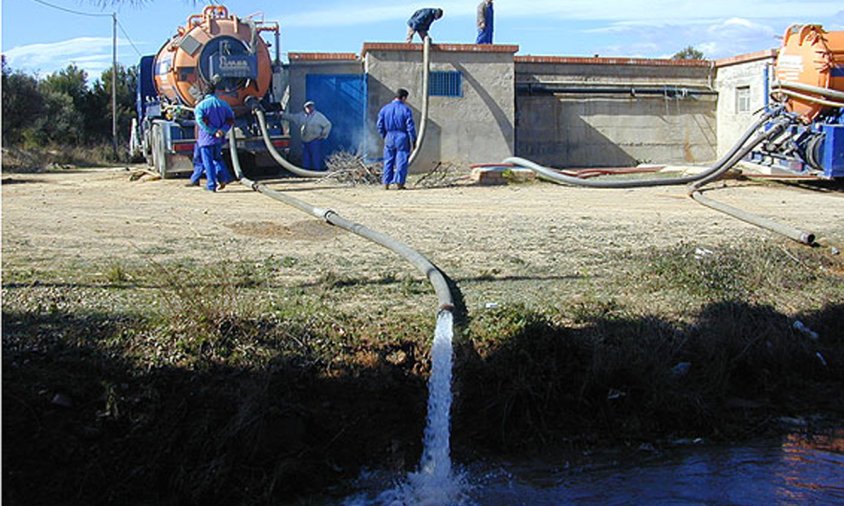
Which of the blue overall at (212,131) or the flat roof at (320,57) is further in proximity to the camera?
the flat roof at (320,57)

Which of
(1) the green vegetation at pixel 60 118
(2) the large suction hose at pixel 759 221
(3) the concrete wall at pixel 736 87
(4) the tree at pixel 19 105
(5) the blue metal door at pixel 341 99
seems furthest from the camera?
(4) the tree at pixel 19 105

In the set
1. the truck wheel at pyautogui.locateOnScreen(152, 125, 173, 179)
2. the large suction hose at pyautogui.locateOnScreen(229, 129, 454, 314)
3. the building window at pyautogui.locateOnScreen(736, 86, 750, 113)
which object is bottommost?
the large suction hose at pyautogui.locateOnScreen(229, 129, 454, 314)

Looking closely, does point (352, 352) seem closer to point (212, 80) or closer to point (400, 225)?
point (400, 225)

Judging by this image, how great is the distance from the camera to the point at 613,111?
66.0 ft

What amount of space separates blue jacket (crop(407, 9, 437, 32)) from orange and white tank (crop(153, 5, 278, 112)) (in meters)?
3.76

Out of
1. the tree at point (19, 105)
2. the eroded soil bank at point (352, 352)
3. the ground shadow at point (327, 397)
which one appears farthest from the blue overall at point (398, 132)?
the tree at point (19, 105)

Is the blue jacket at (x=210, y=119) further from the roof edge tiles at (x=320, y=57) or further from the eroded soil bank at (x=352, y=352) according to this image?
the roof edge tiles at (x=320, y=57)

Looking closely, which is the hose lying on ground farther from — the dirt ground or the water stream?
the water stream

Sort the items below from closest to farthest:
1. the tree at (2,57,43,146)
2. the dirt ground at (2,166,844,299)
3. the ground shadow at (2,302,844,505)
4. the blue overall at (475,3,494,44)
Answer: the ground shadow at (2,302,844,505) < the dirt ground at (2,166,844,299) < the blue overall at (475,3,494,44) < the tree at (2,57,43,146)

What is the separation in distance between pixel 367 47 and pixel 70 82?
62.1 feet

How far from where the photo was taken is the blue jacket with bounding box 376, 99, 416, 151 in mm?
Answer: 14500

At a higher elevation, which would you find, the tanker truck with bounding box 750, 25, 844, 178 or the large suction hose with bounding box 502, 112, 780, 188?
the tanker truck with bounding box 750, 25, 844, 178

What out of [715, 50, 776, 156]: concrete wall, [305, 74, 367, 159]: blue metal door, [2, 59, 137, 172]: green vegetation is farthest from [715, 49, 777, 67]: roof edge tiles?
[2, 59, 137, 172]: green vegetation

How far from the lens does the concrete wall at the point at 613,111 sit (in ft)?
64.7
